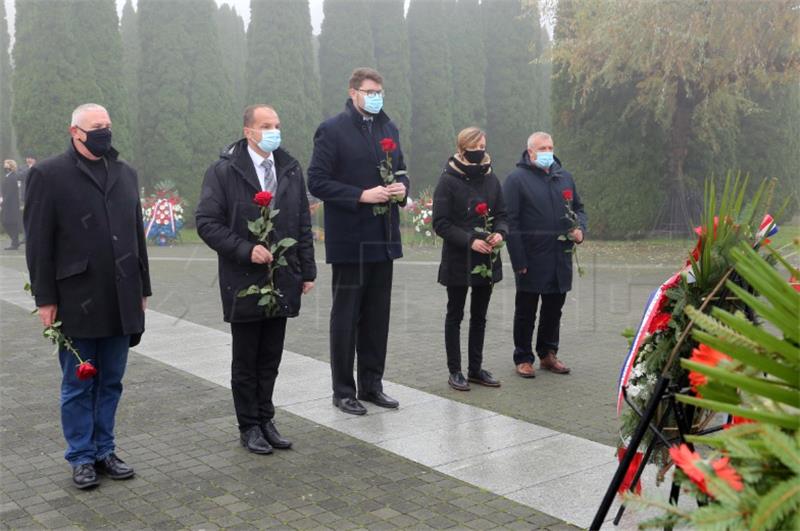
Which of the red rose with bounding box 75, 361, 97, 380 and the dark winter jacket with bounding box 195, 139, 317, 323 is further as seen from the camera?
the dark winter jacket with bounding box 195, 139, 317, 323

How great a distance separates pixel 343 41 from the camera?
35781 mm

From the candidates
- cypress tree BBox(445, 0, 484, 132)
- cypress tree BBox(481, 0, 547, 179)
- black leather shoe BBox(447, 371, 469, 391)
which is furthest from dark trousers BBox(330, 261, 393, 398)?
cypress tree BBox(445, 0, 484, 132)

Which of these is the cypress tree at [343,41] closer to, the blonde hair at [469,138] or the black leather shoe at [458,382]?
the blonde hair at [469,138]

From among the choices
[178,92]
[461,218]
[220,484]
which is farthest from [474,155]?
[178,92]

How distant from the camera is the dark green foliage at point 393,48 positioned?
36122mm

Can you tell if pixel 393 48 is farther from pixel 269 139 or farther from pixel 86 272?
pixel 86 272

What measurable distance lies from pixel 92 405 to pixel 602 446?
2952 millimetres

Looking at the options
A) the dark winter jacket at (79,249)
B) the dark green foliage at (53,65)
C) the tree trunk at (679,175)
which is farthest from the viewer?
the dark green foliage at (53,65)

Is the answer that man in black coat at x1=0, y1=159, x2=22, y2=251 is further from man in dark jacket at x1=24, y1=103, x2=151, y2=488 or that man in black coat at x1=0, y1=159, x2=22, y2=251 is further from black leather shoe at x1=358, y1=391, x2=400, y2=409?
man in dark jacket at x1=24, y1=103, x2=151, y2=488

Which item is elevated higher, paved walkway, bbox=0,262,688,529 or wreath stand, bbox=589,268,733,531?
wreath stand, bbox=589,268,733,531

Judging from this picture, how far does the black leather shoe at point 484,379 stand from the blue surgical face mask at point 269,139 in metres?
2.55

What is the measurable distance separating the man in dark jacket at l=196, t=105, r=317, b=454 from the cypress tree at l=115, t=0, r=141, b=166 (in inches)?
1001

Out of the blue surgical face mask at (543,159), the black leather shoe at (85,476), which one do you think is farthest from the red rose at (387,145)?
the black leather shoe at (85,476)

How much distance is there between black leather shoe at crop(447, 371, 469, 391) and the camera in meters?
6.50
